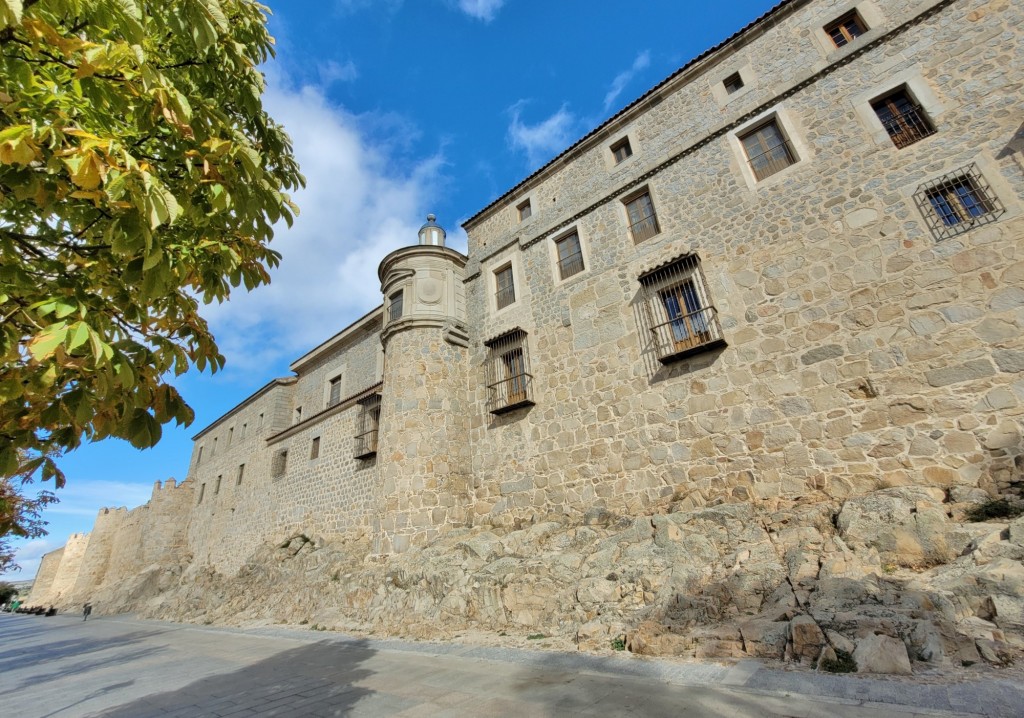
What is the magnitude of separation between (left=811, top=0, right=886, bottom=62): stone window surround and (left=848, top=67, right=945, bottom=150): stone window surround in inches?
41.7

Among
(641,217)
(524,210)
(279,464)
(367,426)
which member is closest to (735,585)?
(641,217)

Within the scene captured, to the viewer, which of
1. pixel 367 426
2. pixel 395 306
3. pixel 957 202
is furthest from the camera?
pixel 367 426

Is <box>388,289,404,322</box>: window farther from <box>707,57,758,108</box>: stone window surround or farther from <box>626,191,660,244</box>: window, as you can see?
<box>707,57,758,108</box>: stone window surround

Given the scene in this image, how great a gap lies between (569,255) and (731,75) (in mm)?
5422

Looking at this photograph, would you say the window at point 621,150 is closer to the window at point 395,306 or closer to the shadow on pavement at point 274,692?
the window at point 395,306

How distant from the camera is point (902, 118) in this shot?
303 inches

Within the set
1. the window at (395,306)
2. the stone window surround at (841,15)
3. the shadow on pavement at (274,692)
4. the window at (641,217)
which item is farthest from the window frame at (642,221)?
the shadow on pavement at (274,692)

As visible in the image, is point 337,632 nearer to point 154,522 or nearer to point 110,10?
point 110,10

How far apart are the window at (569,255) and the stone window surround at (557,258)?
0.17 ft

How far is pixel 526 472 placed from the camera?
10.2 meters

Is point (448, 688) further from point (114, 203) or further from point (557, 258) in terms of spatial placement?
point (557, 258)

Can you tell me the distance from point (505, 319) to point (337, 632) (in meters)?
8.08

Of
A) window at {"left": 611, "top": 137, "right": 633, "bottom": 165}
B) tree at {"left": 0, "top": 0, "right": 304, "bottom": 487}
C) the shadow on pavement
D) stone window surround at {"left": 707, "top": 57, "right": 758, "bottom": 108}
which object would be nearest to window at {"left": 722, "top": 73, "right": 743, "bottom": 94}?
stone window surround at {"left": 707, "top": 57, "right": 758, "bottom": 108}

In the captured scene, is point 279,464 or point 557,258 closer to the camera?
point 557,258
